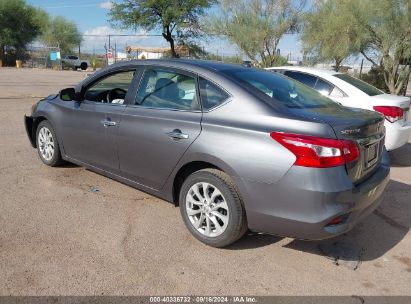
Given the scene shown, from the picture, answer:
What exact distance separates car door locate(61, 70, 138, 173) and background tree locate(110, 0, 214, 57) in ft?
75.1

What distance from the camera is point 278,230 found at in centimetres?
326

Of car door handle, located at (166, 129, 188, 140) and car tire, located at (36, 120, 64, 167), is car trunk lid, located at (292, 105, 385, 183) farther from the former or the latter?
car tire, located at (36, 120, 64, 167)

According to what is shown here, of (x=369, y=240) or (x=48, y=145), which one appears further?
(x=48, y=145)

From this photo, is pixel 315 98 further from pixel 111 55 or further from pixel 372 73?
pixel 111 55

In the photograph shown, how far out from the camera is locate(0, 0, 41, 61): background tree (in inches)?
1875

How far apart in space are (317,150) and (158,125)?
5.14 ft

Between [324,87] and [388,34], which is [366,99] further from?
[388,34]

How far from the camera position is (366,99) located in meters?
6.55

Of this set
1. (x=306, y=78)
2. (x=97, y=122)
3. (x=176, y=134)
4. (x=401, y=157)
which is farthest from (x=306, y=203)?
(x=401, y=157)

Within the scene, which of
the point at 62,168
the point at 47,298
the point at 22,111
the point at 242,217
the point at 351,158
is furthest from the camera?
the point at 22,111

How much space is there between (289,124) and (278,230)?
85 centimetres

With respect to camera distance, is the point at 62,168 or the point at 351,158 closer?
the point at 351,158

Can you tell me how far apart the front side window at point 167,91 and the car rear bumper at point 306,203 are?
1.04 metres

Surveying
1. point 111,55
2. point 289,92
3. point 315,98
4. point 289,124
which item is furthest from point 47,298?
point 111,55
